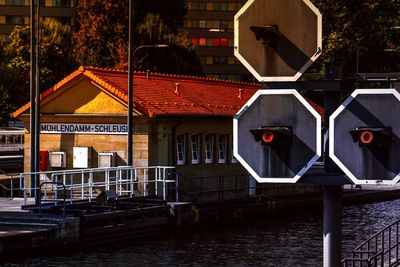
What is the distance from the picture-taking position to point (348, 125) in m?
4.13

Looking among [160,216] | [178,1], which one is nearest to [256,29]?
[160,216]

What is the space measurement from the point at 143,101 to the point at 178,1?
42709 millimetres

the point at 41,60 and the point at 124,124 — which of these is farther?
the point at 41,60

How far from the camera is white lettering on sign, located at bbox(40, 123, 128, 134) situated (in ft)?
131

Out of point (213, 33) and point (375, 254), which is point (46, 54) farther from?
point (213, 33)

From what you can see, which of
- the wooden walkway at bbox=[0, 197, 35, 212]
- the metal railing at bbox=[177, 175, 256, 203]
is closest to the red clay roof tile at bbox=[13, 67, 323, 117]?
the metal railing at bbox=[177, 175, 256, 203]

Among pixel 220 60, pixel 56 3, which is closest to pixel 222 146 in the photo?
pixel 56 3

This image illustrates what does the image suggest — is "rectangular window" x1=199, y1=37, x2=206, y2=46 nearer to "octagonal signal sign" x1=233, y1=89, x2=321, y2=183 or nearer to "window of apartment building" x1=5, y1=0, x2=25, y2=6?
"window of apartment building" x1=5, y1=0, x2=25, y2=6

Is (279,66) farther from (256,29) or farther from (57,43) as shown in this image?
(57,43)

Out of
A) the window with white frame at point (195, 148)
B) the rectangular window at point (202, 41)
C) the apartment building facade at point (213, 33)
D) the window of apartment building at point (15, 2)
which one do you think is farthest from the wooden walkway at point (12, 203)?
the rectangular window at point (202, 41)

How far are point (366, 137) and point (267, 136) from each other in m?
0.41

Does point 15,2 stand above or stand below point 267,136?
above

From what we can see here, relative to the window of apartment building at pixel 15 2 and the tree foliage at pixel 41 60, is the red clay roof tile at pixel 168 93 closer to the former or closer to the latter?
the tree foliage at pixel 41 60

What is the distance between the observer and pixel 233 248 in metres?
31.3
